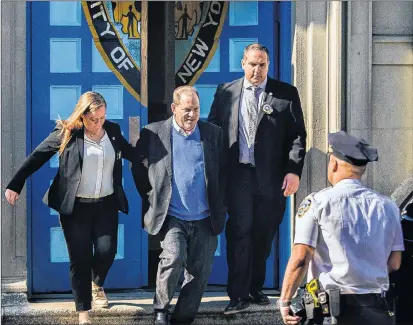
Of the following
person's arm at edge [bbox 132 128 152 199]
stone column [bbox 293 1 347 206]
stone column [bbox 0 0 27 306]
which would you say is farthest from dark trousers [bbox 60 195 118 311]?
stone column [bbox 293 1 347 206]

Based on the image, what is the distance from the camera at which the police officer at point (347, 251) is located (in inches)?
258

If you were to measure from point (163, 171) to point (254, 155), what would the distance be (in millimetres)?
761

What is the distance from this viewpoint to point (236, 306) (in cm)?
885

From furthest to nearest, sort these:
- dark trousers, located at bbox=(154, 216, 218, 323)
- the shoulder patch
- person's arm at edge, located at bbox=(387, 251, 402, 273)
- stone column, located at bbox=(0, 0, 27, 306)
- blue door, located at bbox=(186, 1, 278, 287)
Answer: blue door, located at bbox=(186, 1, 278, 287) < stone column, located at bbox=(0, 0, 27, 306) < dark trousers, located at bbox=(154, 216, 218, 323) < person's arm at edge, located at bbox=(387, 251, 402, 273) < the shoulder patch

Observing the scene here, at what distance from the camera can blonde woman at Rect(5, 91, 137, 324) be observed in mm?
8508

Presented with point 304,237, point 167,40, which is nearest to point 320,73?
point 167,40

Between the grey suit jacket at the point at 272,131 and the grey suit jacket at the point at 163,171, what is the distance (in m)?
0.26

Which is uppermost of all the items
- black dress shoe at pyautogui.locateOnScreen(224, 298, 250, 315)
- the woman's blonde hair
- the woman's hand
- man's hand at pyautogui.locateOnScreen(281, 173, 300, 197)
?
the woman's blonde hair

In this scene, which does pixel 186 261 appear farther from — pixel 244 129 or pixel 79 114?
pixel 79 114

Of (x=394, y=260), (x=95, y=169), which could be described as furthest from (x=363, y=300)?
(x=95, y=169)

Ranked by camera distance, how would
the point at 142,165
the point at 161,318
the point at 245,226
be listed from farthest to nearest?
the point at 245,226 → the point at 142,165 → the point at 161,318

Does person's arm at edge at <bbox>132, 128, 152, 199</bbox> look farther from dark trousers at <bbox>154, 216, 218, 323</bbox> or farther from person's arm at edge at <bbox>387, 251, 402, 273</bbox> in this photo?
person's arm at edge at <bbox>387, 251, 402, 273</bbox>

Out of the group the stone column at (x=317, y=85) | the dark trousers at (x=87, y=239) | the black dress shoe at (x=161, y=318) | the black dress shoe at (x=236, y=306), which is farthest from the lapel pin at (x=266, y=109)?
the black dress shoe at (x=161, y=318)

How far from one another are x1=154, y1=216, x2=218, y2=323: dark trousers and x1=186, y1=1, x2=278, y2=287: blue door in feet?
3.72
